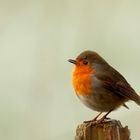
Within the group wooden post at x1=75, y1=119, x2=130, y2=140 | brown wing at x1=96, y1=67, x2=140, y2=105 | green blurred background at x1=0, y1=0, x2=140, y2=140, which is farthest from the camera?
green blurred background at x1=0, y1=0, x2=140, y2=140

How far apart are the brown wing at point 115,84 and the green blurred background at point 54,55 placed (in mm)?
795

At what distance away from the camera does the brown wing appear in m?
5.28

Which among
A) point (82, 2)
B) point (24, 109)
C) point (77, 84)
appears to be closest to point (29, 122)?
point (24, 109)

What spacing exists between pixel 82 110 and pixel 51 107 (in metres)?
0.31

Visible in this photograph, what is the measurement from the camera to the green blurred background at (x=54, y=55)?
254 inches

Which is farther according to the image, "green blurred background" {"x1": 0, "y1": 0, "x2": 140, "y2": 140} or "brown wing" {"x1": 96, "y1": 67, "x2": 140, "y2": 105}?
"green blurred background" {"x1": 0, "y1": 0, "x2": 140, "y2": 140}

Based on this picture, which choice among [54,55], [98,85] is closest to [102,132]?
[98,85]

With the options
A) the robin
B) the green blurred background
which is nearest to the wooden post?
the robin

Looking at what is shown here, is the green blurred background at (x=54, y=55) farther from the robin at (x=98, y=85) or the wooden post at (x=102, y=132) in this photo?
the wooden post at (x=102, y=132)

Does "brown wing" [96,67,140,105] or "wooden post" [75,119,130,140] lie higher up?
"brown wing" [96,67,140,105]

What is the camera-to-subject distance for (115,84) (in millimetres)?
5367

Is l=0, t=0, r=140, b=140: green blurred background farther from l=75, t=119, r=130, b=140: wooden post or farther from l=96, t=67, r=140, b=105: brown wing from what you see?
l=75, t=119, r=130, b=140: wooden post

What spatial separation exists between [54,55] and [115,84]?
5.99 ft

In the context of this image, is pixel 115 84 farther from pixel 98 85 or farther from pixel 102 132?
pixel 102 132
